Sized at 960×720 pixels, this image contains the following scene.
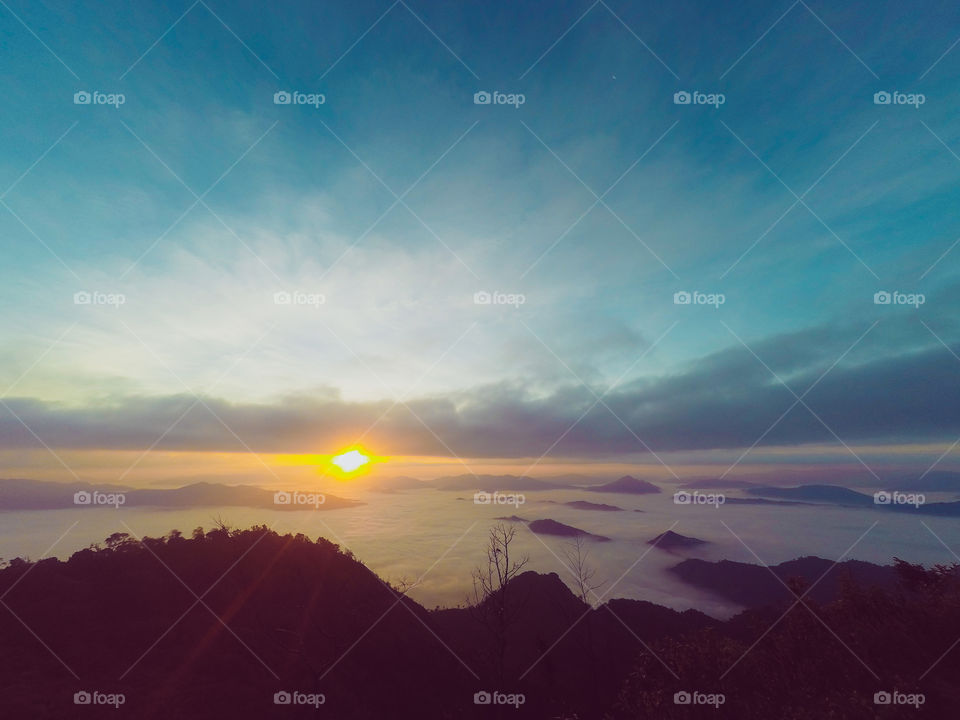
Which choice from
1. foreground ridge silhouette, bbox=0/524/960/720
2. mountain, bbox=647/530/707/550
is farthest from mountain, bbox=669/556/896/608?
foreground ridge silhouette, bbox=0/524/960/720

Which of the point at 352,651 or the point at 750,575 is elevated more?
the point at 352,651

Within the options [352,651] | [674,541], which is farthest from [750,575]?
[352,651]

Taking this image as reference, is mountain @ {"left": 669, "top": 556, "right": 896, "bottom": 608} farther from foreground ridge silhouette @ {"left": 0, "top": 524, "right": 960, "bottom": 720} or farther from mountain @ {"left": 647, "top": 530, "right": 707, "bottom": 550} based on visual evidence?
foreground ridge silhouette @ {"left": 0, "top": 524, "right": 960, "bottom": 720}

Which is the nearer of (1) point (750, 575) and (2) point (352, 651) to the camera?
(2) point (352, 651)

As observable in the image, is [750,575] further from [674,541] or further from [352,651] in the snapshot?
[352,651]

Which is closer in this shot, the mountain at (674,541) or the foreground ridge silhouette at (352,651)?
the foreground ridge silhouette at (352,651)

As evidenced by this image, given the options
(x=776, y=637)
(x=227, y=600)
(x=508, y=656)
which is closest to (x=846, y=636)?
(x=776, y=637)

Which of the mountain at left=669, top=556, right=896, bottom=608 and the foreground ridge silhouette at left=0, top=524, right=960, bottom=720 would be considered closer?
the foreground ridge silhouette at left=0, top=524, right=960, bottom=720

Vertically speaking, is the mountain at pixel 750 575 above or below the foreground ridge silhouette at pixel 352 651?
below

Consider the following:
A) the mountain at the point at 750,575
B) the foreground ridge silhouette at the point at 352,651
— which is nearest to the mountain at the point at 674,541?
the mountain at the point at 750,575

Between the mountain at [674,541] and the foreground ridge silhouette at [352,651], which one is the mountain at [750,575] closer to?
the mountain at [674,541]

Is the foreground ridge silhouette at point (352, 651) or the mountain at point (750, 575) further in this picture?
the mountain at point (750, 575)

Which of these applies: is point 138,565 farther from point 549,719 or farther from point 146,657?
A: point 549,719
